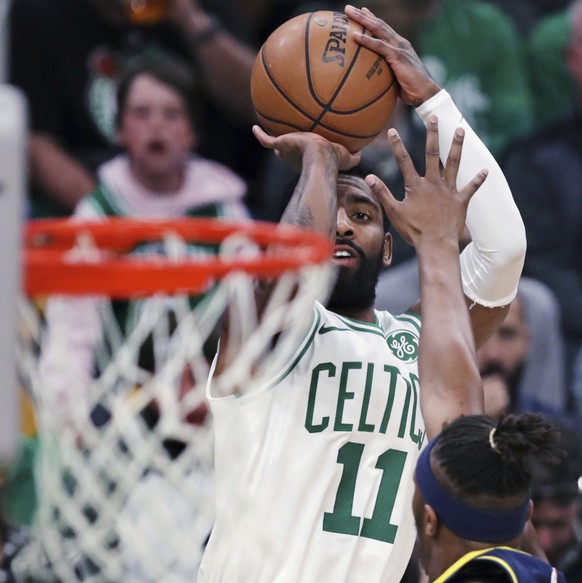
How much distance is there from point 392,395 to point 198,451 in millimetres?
672

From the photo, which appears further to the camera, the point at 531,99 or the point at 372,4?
the point at 531,99

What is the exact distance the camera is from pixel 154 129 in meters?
6.73

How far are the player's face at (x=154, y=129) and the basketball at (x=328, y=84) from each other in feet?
8.82

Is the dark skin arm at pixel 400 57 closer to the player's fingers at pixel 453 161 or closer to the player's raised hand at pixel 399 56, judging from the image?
the player's raised hand at pixel 399 56

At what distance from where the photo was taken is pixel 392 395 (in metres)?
4.05

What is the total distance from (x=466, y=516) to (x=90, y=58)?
4.38 metres

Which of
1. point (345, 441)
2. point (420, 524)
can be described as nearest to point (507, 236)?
point (345, 441)

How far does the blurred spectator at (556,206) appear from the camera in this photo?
7332 mm

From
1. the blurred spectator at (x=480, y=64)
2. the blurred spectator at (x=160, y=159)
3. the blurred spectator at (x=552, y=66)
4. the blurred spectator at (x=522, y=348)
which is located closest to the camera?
the blurred spectator at (x=522, y=348)

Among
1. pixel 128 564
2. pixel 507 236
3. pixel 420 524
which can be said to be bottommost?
pixel 128 564

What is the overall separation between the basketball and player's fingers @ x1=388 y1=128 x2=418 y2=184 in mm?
224

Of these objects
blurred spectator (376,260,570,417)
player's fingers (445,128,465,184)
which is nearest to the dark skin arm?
player's fingers (445,128,465,184)

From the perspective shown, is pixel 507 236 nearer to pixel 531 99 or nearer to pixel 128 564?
pixel 128 564

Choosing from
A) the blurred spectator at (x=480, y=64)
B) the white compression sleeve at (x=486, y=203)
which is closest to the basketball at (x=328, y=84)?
the white compression sleeve at (x=486, y=203)
